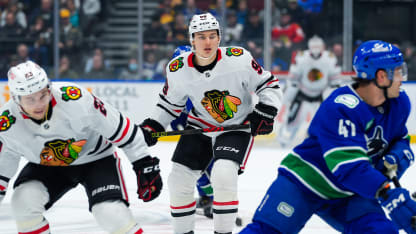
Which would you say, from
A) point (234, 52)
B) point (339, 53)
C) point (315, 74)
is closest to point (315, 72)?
point (315, 74)

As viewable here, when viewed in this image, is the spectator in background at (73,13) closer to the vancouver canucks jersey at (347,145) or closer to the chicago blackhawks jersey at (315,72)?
the chicago blackhawks jersey at (315,72)

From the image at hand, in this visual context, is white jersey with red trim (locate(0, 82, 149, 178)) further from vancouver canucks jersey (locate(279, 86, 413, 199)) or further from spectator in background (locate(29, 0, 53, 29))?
spectator in background (locate(29, 0, 53, 29))

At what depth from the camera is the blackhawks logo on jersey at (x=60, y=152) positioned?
2.47 meters

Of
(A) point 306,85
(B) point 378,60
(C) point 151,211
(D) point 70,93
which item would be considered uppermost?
(B) point 378,60

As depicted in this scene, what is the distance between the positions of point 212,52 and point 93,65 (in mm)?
4902

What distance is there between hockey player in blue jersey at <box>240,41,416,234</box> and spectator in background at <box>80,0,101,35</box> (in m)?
6.18

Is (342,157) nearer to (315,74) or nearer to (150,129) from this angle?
(150,129)

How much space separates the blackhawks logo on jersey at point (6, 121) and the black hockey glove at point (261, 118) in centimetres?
110

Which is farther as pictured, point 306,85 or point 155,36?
point 155,36

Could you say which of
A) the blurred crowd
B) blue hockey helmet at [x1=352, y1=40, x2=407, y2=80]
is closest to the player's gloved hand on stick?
blue hockey helmet at [x1=352, y1=40, x2=407, y2=80]

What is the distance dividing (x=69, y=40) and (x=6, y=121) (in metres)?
5.56

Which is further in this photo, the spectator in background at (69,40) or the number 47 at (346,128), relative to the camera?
the spectator in background at (69,40)

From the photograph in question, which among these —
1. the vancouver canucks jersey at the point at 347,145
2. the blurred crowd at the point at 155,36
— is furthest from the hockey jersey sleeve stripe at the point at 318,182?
the blurred crowd at the point at 155,36

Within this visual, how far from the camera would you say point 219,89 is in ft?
9.96
